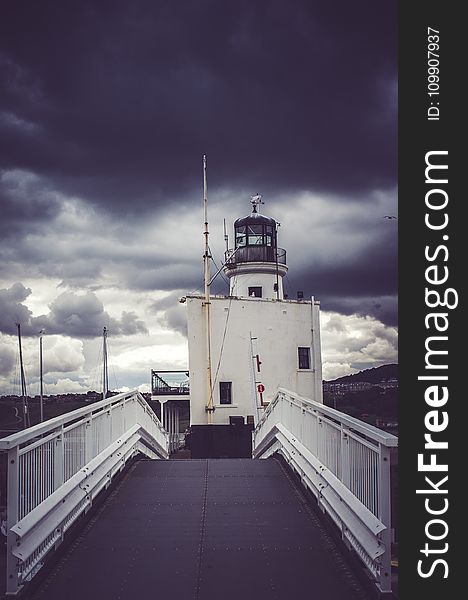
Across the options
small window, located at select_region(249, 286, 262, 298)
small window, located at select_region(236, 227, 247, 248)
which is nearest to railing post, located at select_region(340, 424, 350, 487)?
small window, located at select_region(249, 286, 262, 298)

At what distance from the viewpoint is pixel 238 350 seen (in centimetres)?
3186

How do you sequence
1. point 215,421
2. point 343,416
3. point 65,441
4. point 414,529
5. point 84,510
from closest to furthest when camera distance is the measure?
point 414,529 → point 343,416 → point 65,441 → point 84,510 → point 215,421

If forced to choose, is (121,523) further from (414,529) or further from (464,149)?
(464,149)

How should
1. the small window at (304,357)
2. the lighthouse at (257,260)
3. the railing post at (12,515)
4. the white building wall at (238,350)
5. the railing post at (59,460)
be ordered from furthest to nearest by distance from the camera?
1. the lighthouse at (257,260)
2. the small window at (304,357)
3. the white building wall at (238,350)
4. the railing post at (59,460)
5. the railing post at (12,515)

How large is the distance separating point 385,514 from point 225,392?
2569 cm

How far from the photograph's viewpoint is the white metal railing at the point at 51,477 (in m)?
6.22

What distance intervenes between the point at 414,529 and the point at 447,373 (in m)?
1.19

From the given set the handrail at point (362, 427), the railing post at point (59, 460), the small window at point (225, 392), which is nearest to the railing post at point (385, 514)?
the handrail at point (362, 427)

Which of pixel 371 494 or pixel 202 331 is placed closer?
pixel 371 494

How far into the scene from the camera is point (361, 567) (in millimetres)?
7059

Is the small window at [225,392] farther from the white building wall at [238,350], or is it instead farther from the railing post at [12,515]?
the railing post at [12,515]

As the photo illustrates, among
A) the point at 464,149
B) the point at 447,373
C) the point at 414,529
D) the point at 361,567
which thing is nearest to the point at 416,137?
the point at 464,149

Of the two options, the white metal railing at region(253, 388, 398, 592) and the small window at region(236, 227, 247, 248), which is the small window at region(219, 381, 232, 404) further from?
the white metal railing at region(253, 388, 398, 592)

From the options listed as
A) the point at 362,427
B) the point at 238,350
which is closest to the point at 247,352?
the point at 238,350
